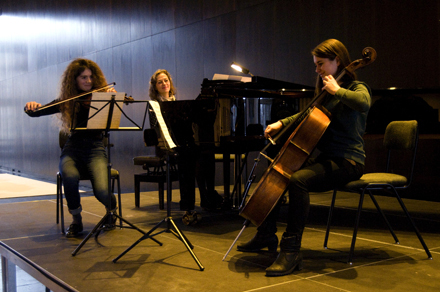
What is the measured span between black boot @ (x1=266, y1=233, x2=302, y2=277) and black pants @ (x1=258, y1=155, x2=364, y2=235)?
37 mm

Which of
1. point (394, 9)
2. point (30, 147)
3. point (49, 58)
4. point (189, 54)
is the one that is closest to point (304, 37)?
point (394, 9)

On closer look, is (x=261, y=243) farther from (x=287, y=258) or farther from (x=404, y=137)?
(x=404, y=137)

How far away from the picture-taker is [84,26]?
9555mm

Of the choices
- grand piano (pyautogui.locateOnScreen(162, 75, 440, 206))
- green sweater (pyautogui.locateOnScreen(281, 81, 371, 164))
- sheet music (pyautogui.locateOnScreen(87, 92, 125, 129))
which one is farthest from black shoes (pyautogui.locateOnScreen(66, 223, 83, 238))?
green sweater (pyautogui.locateOnScreen(281, 81, 371, 164))

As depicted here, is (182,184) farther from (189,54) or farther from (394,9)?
(189,54)

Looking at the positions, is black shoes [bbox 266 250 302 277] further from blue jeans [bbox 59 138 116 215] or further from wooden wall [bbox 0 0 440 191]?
wooden wall [bbox 0 0 440 191]

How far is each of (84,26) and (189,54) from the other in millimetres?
3713

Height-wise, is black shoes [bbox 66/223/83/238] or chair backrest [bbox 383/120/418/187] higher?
chair backrest [bbox 383/120/418/187]

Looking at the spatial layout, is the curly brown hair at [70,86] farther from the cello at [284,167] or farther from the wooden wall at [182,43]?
the cello at [284,167]

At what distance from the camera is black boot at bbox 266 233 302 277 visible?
213 centimetres

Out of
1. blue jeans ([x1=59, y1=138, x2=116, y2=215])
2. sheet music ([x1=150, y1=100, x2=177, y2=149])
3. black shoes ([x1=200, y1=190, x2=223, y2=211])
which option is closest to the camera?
sheet music ([x1=150, y1=100, x2=177, y2=149])

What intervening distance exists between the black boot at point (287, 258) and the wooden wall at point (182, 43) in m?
2.34

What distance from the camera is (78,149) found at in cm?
321

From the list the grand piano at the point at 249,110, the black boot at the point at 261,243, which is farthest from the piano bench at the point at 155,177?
the black boot at the point at 261,243
